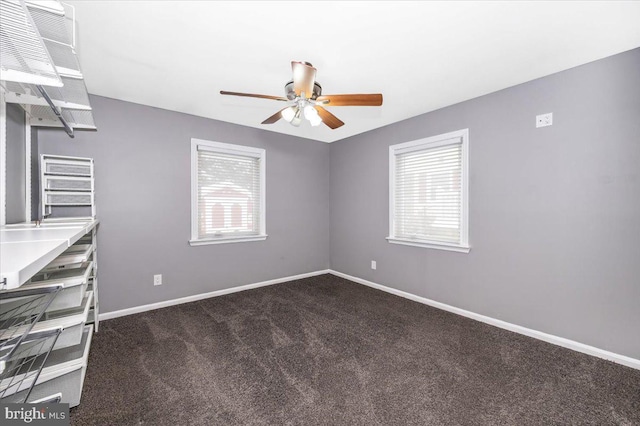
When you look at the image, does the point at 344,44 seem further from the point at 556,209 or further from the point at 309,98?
the point at 556,209

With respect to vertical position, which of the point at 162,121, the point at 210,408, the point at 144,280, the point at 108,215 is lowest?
the point at 210,408

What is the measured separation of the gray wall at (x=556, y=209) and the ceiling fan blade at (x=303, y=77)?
195 centimetres

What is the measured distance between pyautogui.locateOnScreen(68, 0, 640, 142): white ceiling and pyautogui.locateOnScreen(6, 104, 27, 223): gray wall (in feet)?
2.07

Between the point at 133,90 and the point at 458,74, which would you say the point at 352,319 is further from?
the point at 133,90

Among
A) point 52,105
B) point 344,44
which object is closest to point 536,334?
point 344,44

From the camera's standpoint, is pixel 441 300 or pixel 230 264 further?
pixel 230 264

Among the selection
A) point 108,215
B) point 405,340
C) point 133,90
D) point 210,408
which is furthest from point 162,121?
point 405,340

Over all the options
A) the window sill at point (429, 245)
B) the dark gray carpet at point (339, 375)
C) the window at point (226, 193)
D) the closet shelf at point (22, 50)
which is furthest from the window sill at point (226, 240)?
the closet shelf at point (22, 50)

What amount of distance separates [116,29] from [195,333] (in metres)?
2.50

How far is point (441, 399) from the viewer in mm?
1633

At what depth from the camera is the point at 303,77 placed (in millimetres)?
1709

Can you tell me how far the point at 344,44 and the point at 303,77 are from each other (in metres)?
0.46

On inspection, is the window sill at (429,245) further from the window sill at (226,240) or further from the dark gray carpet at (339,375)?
the window sill at (226,240)

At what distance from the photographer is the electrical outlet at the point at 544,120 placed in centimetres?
229
